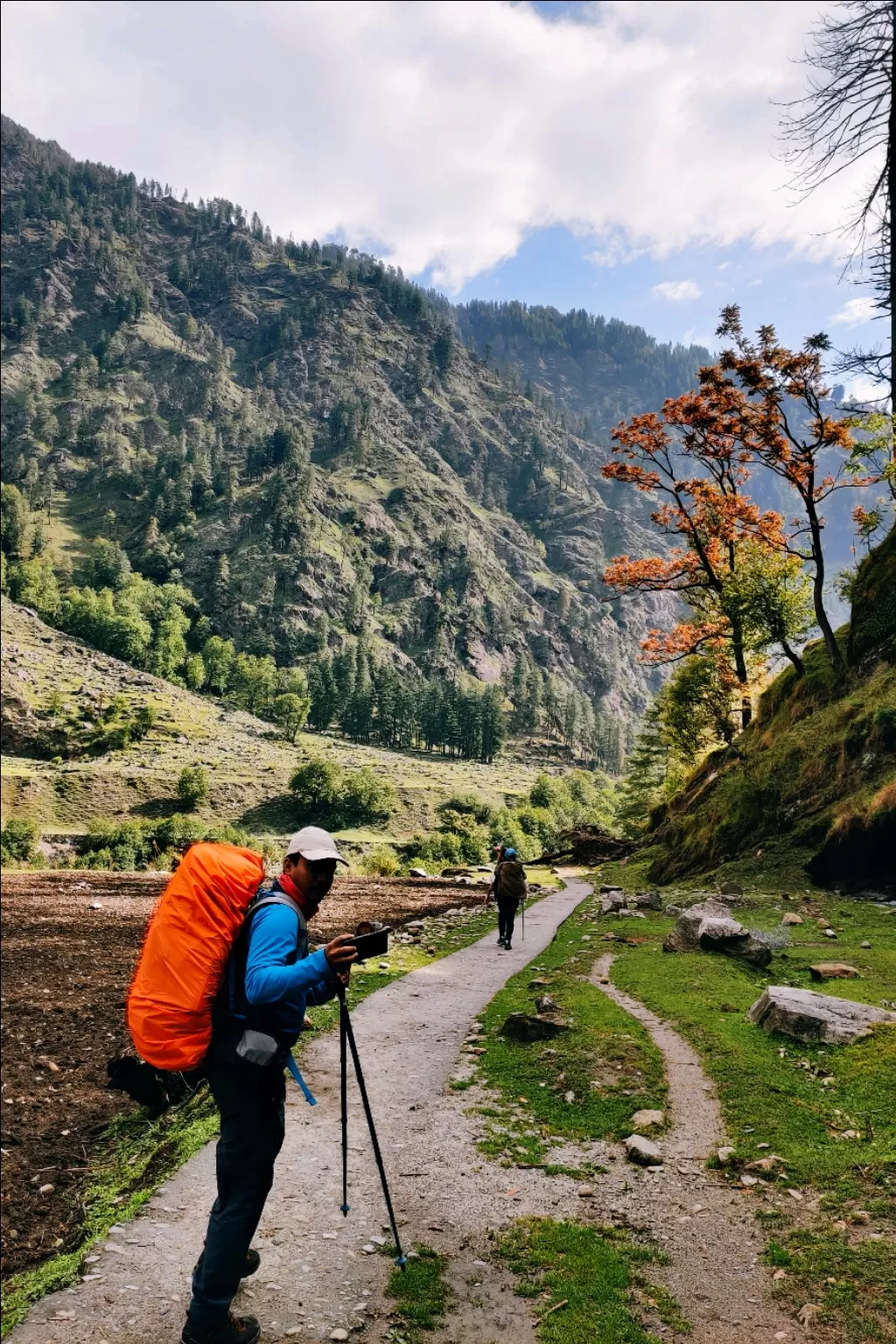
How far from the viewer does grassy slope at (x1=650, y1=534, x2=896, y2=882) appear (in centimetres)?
2173

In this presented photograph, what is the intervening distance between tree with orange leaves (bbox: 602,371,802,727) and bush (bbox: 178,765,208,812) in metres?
84.7

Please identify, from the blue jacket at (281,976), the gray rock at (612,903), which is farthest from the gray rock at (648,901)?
the blue jacket at (281,976)

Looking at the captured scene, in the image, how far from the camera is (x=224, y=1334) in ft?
16.4

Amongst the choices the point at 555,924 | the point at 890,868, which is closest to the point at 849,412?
the point at 890,868

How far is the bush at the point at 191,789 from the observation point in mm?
102688

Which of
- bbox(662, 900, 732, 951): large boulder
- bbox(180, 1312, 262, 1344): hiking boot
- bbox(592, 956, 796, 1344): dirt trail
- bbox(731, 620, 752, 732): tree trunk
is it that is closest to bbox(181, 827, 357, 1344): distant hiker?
bbox(180, 1312, 262, 1344): hiking boot

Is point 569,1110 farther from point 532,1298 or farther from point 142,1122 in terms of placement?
point 142,1122

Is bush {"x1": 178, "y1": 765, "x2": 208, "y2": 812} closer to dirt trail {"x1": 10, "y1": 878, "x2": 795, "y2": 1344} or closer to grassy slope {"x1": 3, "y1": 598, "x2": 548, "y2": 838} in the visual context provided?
grassy slope {"x1": 3, "y1": 598, "x2": 548, "y2": 838}

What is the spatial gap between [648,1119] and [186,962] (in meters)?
6.70

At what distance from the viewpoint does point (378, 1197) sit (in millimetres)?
7328

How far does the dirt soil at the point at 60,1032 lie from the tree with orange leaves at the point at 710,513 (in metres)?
18.3

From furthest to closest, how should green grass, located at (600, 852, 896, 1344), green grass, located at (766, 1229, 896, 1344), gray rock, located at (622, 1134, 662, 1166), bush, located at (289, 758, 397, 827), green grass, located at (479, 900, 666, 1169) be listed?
bush, located at (289, 758, 397, 827), green grass, located at (479, 900, 666, 1169), gray rock, located at (622, 1134, 662, 1166), green grass, located at (600, 852, 896, 1344), green grass, located at (766, 1229, 896, 1344)

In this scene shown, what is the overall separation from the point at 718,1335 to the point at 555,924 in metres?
21.4

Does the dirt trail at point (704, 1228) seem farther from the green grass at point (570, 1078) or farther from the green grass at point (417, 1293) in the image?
the green grass at point (417, 1293)
